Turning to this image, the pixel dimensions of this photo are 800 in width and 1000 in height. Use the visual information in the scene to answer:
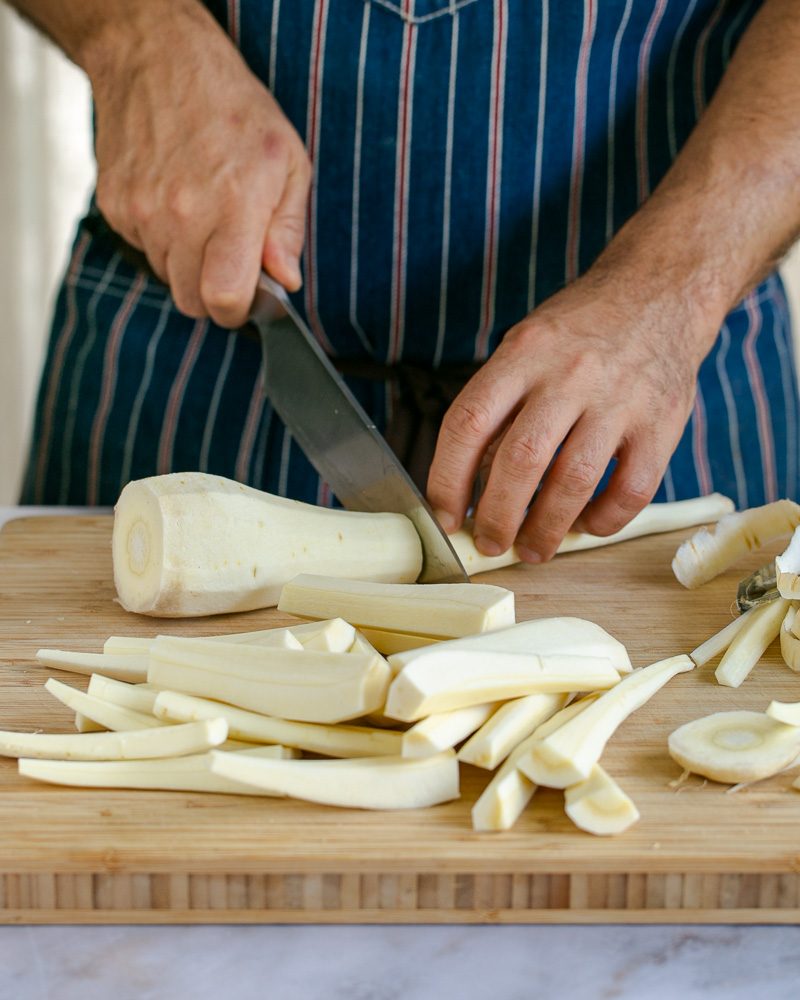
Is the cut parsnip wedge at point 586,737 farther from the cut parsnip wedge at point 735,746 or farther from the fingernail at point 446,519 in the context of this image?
the fingernail at point 446,519

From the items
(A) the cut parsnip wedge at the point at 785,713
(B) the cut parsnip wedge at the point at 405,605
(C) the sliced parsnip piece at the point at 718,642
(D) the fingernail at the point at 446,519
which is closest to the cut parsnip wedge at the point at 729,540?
(C) the sliced parsnip piece at the point at 718,642

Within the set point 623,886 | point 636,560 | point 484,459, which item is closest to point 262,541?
point 484,459

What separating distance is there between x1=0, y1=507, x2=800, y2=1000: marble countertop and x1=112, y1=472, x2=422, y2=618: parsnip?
566 mm

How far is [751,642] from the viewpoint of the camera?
142 centimetres

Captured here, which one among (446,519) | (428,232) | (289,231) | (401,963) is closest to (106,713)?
(401,963)

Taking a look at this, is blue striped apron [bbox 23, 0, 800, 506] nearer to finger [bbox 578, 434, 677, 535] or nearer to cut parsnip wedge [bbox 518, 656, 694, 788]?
finger [bbox 578, 434, 677, 535]

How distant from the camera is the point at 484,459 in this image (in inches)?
70.1

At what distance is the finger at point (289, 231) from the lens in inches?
72.5

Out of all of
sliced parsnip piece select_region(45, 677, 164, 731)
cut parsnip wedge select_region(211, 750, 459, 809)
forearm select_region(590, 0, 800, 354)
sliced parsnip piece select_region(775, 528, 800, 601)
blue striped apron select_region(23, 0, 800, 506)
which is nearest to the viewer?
cut parsnip wedge select_region(211, 750, 459, 809)

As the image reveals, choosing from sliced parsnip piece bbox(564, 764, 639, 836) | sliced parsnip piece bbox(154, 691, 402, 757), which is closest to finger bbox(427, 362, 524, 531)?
sliced parsnip piece bbox(154, 691, 402, 757)

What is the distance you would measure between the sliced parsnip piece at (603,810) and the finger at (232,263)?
1007mm

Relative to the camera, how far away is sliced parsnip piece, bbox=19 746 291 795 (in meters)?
1.11

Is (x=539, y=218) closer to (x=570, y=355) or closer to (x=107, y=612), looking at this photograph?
(x=570, y=355)

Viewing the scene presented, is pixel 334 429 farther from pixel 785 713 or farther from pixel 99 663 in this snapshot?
pixel 785 713
